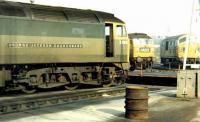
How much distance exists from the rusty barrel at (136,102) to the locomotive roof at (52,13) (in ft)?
28.4

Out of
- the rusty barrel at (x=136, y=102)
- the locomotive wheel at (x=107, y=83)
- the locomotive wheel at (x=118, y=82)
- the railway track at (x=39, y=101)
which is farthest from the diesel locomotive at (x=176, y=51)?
the rusty barrel at (x=136, y=102)

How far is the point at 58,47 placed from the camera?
20.2m

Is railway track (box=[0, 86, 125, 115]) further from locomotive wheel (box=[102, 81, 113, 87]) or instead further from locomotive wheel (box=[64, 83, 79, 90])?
locomotive wheel (box=[102, 81, 113, 87])

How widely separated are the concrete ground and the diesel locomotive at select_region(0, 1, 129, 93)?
5.08 meters

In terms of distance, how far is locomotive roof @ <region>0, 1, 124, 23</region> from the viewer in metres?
18.7

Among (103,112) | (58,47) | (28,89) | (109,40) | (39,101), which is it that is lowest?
(103,112)

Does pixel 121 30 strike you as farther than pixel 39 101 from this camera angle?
Yes

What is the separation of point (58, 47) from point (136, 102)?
30.2ft

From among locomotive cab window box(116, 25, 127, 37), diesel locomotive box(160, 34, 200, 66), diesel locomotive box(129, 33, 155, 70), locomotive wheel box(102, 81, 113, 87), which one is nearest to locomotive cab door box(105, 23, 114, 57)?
locomotive cab window box(116, 25, 127, 37)

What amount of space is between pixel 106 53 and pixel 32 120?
11.7 meters

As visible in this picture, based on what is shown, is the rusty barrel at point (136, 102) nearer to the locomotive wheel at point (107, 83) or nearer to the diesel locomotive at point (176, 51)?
the locomotive wheel at point (107, 83)

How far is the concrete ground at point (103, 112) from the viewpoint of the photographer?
11570mm

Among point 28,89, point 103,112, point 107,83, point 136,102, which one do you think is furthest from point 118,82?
point 136,102

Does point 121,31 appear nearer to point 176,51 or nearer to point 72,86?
point 72,86
